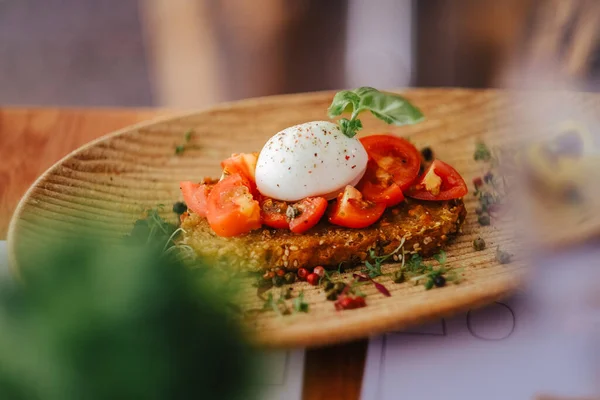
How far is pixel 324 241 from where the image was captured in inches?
70.0

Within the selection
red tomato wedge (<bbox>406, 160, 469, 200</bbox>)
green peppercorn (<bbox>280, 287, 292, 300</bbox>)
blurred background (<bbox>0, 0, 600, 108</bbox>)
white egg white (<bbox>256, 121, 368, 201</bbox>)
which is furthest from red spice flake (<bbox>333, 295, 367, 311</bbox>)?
blurred background (<bbox>0, 0, 600, 108</bbox>)

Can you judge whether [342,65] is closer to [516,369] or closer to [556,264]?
[556,264]

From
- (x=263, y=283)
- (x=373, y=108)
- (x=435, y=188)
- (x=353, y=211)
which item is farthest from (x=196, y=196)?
(x=435, y=188)

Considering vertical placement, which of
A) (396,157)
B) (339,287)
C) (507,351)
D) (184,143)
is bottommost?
(507,351)

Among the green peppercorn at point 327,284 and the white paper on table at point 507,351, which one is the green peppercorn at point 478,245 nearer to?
the white paper on table at point 507,351

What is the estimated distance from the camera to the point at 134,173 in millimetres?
2234

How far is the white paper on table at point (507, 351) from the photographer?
4.47 feet

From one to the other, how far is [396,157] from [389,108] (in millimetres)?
218

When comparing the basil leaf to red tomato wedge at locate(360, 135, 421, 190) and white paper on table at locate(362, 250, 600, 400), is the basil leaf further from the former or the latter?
white paper on table at locate(362, 250, 600, 400)

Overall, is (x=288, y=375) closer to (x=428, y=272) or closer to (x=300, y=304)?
(x=300, y=304)

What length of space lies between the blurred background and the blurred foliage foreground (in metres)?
4.07

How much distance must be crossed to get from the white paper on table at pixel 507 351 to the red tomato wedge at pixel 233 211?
49cm

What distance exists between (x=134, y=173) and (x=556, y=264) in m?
1.37

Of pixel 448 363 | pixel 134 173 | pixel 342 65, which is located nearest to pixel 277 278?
pixel 448 363
